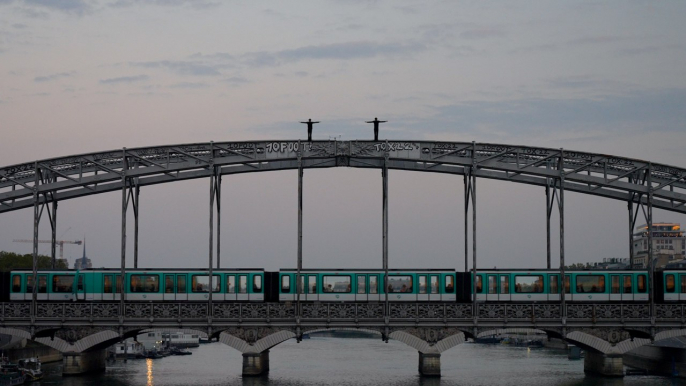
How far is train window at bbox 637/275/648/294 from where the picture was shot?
67.8 metres

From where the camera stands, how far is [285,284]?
2650 inches

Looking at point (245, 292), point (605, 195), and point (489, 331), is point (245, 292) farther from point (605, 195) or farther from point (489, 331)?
point (605, 195)

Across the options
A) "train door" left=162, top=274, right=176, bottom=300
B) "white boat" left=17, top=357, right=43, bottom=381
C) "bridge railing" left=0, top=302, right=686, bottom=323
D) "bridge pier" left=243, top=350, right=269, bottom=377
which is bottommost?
"white boat" left=17, top=357, right=43, bottom=381

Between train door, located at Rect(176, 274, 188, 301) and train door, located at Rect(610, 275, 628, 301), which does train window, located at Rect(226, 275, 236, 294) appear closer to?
train door, located at Rect(176, 274, 188, 301)

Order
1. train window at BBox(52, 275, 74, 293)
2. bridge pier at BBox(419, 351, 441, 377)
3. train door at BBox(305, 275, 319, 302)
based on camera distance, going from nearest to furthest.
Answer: bridge pier at BBox(419, 351, 441, 377)
train door at BBox(305, 275, 319, 302)
train window at BBox(52, 275, 74, 293)

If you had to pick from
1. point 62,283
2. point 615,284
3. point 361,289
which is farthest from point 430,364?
point 62,283

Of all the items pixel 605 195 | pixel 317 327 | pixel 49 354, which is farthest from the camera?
pixel 49 354

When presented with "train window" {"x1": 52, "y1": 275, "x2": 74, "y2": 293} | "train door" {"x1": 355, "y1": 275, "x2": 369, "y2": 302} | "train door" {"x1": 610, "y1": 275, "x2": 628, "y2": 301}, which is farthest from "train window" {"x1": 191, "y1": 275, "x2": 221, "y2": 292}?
"train door" {"x1": 610, "y1": 275, "x2": 628, "y2": 301}

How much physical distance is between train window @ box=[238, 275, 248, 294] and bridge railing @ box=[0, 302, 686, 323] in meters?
2.95

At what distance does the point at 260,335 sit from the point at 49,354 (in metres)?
35.9

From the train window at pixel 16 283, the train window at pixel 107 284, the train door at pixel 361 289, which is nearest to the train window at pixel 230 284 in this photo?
the train window at pixel 107 284

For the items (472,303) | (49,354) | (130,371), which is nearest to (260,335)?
(472,303)

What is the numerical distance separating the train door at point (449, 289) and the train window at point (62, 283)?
24882 mm

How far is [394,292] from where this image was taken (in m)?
67.6
